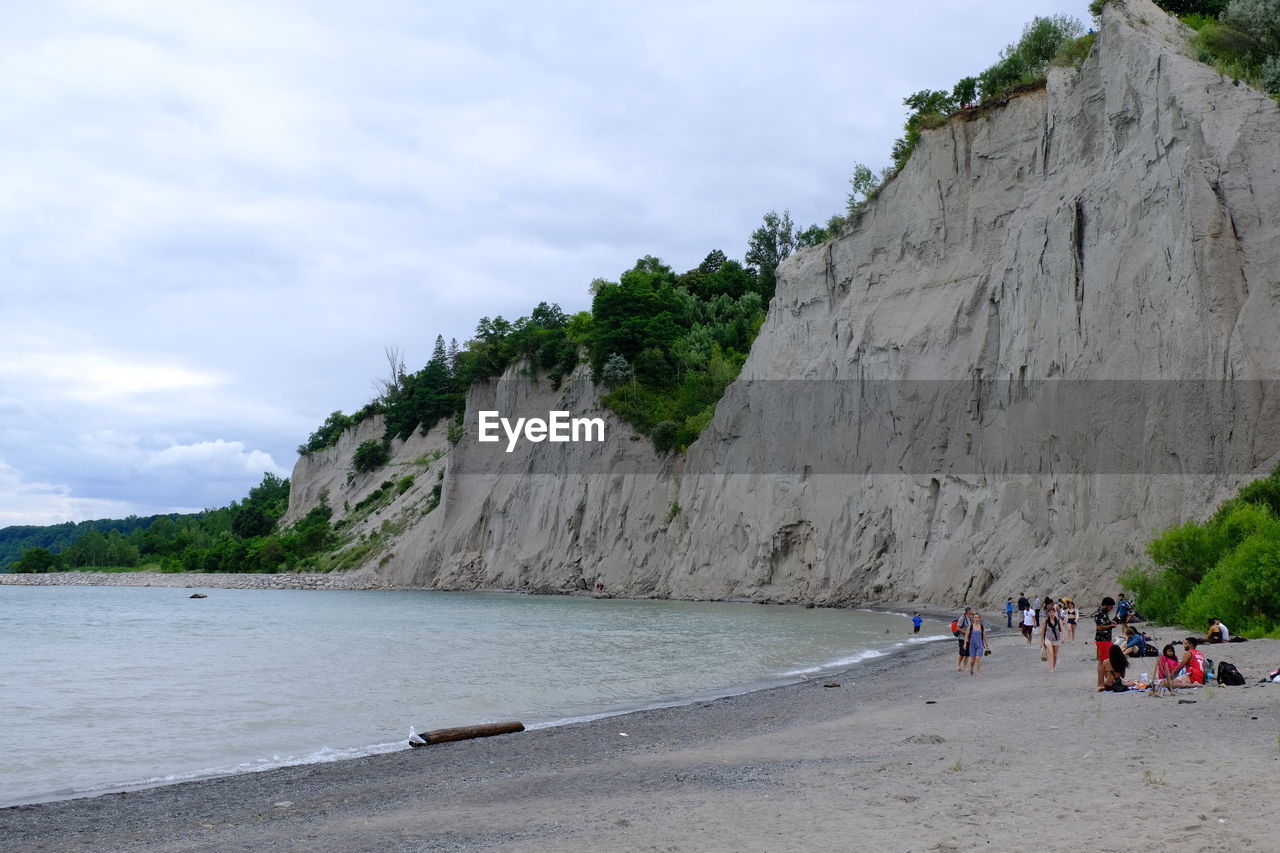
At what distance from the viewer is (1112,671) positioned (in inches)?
541

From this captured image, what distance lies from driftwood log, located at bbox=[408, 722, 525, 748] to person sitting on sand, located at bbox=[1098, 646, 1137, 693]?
8.23 meters

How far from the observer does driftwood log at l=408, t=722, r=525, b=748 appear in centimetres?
1355

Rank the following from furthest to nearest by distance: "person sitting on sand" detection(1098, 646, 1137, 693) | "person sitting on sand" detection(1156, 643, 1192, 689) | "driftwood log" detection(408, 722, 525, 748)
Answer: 1. "person sitting on sand" detection(1098, 646, 1137, 693)
2. "driftwood log" detection(408, 722, 525, 748)
3. "person sitting on sand" detection(1156, 643, 1192, 689)

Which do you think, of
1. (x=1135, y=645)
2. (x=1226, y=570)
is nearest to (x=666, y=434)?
(x=1226, y=570)

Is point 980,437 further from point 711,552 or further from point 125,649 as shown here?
point 125,649

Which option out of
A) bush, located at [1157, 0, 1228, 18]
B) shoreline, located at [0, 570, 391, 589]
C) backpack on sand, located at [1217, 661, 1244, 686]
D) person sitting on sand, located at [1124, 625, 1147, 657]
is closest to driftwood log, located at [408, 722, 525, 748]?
backpack on sand, located at [1217, 661, 1244, 686]

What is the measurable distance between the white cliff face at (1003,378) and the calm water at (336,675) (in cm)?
506

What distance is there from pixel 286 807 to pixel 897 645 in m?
19.1

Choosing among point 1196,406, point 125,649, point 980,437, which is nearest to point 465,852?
point 1196,406

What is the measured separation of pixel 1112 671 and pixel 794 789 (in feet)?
23.7

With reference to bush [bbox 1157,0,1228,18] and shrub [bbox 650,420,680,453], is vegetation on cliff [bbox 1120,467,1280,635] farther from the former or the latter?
shrub [bbox 650,420,680,453]

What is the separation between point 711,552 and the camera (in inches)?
2002

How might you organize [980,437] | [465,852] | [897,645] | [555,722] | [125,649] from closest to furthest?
[465,852]
[555,722]
[897,645]
[125,649]
[980,437]

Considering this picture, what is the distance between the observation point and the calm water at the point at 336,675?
1398cm
